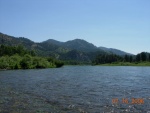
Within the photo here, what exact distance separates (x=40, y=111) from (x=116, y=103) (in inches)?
414

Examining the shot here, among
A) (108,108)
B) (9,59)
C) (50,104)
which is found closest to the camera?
(108,108)

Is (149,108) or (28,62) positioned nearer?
(149,108)

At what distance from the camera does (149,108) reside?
2764 centimetres

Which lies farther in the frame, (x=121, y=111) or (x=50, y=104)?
(x=50, y=104)

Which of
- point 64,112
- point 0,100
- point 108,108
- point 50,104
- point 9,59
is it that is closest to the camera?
point 64,112

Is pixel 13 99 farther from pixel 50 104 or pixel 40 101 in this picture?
pixel 50 104

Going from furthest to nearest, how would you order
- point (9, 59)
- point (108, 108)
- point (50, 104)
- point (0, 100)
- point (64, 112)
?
1. point (9, 59)
2. point (0, 100)
3. point (50, 104)
4. point (108, 108)
5. point (64, 112)

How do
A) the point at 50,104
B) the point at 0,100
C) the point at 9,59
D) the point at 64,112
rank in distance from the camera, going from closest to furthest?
the point at 64,112
the point at 50,104
the point at 0,100
the point at 9,59

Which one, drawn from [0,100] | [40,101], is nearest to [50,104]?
[40,101]

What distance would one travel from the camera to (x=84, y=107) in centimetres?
2808

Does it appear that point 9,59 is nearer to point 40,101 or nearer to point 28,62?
point 28,62

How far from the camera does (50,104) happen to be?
29.8 meters

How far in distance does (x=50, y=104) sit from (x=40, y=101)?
2.56m

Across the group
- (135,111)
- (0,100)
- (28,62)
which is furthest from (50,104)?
(28,62)
